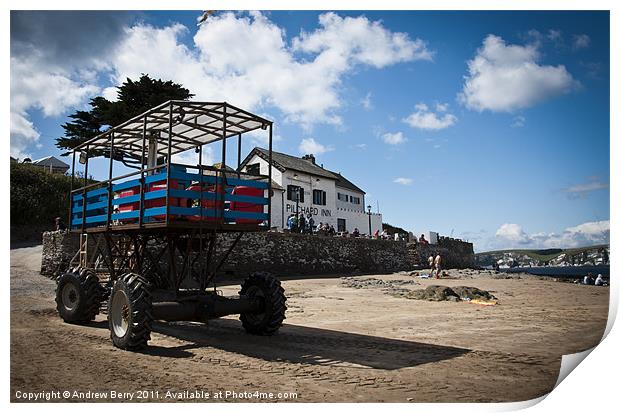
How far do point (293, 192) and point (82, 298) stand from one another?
29.4 m

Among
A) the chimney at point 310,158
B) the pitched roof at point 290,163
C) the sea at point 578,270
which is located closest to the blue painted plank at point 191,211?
the sea at point 578,270

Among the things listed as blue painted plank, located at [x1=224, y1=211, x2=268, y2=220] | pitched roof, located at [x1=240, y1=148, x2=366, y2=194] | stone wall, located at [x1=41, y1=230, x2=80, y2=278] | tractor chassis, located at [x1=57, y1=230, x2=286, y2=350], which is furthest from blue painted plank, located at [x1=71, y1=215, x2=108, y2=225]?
pitched roof, located at [x1=240, y1=148, x2=366, y2=194]

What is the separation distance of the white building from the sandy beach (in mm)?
23765

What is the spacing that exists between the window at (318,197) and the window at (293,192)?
77.4 inches

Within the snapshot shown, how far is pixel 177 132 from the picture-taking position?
9.73 meters

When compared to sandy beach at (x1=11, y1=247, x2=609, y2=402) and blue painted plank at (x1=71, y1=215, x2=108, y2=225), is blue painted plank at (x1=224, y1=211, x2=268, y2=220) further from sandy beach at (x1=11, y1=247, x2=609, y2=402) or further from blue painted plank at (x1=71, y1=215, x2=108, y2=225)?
blue painted plank at (x1=71, y1=215, x2=108, y2=225)

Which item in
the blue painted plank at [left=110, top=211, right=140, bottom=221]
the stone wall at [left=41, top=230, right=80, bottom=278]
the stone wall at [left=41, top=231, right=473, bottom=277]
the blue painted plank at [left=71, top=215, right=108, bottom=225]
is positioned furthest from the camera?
the stone wall at [left=41, top=231, right=473, bottom=277]

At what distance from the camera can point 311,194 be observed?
40000 mm

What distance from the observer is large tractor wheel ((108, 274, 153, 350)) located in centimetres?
652

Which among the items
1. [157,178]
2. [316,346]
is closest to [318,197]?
[316,346]

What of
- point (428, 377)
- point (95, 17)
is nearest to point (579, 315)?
point (428, 377)

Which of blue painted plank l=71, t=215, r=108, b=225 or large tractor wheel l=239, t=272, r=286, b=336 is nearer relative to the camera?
large tractor wheel l=239, t=272, r=286, b=336

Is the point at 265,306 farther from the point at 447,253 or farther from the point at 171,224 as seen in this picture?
the point at 447,253
